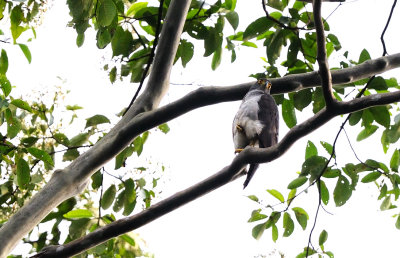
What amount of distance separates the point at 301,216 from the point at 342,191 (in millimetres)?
307

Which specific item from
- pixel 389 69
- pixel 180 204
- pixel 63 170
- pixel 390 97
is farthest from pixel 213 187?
pixel 389 69

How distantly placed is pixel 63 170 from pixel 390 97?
1.54 meters

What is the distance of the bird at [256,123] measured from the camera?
3.44 metres

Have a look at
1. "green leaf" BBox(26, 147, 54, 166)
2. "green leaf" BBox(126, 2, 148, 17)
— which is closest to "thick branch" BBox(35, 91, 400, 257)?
"green leaf" BBox(26, 147, 54, 166)

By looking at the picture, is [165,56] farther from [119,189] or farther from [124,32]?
[119,189]

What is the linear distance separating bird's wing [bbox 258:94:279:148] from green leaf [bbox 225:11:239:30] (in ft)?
1.78

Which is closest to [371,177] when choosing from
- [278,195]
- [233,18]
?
[278,195]

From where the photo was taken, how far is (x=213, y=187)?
2.17 m

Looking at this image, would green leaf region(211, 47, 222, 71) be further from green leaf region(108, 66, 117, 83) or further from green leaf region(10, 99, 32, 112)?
green leaf region(10, 99, 32, 112)

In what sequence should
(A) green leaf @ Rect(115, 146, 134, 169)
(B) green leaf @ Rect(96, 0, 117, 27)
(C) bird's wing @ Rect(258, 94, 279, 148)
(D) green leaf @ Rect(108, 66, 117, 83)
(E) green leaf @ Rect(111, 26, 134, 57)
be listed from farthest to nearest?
(D) green leaf @ Rect(108, 66, 117, 83)
(C) bird's wing @ Rect(258, 94, 279, 148)
(A) green leaf @ Rect(115, 146, 134, 169)
(E) green leaf @ Rect(111, 26, 134, 57)
(B) green leaf @ Rect(96, 0, 117, 27)

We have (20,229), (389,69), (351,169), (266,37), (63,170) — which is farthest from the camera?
(266,37)

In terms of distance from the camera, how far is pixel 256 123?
11.4 feet

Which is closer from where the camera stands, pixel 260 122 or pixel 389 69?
pixel 389 69

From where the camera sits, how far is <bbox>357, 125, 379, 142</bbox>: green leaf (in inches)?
122
